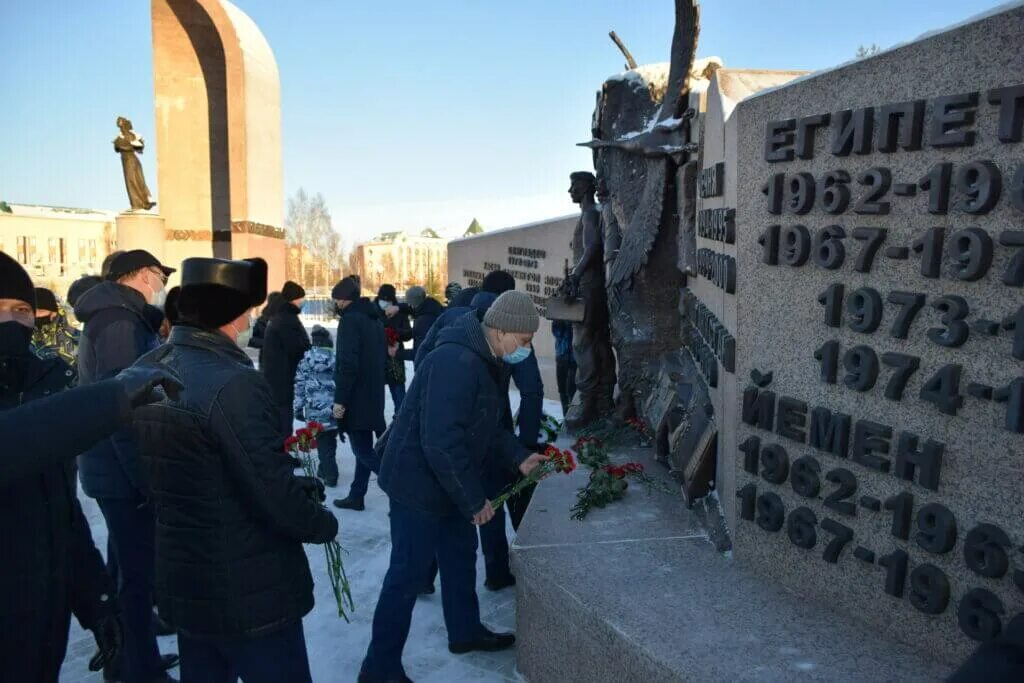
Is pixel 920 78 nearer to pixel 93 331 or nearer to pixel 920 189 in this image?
pixel 920 189

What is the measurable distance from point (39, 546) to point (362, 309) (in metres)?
3.63

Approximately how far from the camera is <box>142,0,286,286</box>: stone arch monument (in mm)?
18141

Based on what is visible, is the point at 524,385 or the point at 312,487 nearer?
the point at 312,487

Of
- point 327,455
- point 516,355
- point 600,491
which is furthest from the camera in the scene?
point 327,455

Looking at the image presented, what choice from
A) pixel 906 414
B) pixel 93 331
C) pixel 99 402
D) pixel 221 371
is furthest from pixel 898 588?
pixel 93 331

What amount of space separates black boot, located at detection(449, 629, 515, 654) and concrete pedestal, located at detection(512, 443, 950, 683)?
0.67 ft

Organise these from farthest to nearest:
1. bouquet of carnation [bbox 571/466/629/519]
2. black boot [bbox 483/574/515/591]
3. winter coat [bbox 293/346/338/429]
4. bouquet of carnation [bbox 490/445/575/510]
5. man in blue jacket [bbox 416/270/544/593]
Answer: winter coat [bbox 293/346/338/429] → black boot [bbox 483/574/515/591] → man in blue jacket [bbox 416/270/544/593] → bouquet of carnation [bbox 571/466/629/519] → bouquet of carnation [bbox 490/445/575/510]

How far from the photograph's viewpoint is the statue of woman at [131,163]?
1703 cm

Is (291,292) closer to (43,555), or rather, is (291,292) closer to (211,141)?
(43,555)

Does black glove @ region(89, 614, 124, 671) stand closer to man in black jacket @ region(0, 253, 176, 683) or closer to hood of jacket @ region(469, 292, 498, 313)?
man in black jacket @ region(0, 253, 176, 683)

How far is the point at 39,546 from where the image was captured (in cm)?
202

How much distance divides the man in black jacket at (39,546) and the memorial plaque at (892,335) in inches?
83.3

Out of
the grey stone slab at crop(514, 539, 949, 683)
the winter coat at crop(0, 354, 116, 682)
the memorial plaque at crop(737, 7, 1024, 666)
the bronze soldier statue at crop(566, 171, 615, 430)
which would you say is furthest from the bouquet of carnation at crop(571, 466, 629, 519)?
the bronze soldier statue at crop(566, 171, 615, 430)

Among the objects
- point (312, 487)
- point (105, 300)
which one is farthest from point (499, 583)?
point (105, 300)
